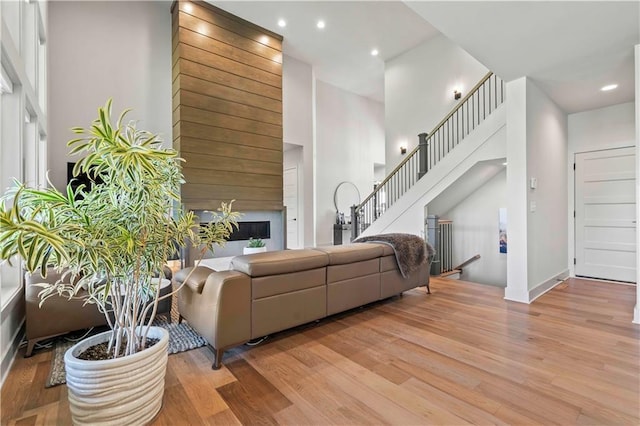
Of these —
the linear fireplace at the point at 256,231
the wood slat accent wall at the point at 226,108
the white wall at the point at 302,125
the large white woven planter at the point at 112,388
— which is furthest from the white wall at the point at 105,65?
the large white woven planter at the point at 112,388

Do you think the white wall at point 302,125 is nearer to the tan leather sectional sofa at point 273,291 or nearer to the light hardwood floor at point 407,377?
the tan leather sectional sofa at point 273,291

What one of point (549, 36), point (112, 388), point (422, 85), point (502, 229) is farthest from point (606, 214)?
point (112, 388)

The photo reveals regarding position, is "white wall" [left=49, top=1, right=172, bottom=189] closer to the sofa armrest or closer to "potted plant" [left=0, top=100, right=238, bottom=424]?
the sofa armrest

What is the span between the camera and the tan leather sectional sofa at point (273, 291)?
216 cm

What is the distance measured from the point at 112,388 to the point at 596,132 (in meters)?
6.55

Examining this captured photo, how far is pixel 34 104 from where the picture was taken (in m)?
3.21

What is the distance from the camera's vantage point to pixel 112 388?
1.45 m

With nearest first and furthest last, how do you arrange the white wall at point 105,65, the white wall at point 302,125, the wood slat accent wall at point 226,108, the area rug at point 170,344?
the area rug at point 170,344 < the white wall at point 105,65 < the wood slat accent wall at point 226,108 < the white wall at point 302,125

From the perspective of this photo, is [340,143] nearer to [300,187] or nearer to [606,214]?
[300,187]

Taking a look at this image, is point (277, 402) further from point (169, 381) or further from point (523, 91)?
point (523, 91)

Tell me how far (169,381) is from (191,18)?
19.6ft

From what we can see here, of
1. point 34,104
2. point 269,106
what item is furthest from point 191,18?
point 34,104

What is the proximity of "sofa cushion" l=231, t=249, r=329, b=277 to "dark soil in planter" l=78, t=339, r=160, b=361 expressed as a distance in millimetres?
762

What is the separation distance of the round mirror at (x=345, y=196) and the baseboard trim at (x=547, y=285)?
5.34m
